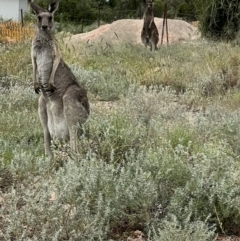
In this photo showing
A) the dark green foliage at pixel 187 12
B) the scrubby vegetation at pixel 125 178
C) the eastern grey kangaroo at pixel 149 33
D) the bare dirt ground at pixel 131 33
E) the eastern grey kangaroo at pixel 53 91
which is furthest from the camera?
the dark green foliage at pixel 187 12

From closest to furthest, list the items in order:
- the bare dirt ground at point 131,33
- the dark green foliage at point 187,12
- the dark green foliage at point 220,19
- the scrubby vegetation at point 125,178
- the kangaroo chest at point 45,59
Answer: the scrubby vegetation at point 125,178 < the kangaroo chest at point 45,59 < the dark green foliage at point 220,19 < the bare dirt ground at point 131,33 < the dark green foliage at point 187,12

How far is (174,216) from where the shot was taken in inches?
138

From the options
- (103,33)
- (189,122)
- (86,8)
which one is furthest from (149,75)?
(86,8)

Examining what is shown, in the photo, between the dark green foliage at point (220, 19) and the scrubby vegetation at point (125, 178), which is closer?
the scrubby vegetation at point (125, 178)

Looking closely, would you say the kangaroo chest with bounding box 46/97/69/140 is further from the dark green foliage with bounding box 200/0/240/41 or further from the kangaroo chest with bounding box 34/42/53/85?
the dark green foliage with bounding box 200/0/240/41

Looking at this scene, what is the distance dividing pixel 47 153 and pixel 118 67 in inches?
270

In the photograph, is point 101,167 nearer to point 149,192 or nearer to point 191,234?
point 149,192

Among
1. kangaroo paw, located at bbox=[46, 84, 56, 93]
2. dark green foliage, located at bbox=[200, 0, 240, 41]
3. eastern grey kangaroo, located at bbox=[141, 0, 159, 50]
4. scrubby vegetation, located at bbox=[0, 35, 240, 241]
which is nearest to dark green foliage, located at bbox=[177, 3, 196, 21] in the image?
dark green foliage, located at bbox=[200, 0, 240, 41]

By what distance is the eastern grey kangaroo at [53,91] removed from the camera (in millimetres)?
5301

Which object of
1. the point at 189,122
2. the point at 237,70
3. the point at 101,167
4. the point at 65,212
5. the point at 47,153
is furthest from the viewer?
the point at 237,70

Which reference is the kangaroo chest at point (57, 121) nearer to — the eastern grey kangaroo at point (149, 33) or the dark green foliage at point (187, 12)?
the eastern grey kangaroo at point (149, 33)

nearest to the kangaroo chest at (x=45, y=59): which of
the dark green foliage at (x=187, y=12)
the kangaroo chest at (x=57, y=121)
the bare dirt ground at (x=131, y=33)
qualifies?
the kangaroo chest at (x=57, y=121)

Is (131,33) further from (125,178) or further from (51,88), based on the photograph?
(125,178)

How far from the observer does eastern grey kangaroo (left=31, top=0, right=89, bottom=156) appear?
5.30 metres
